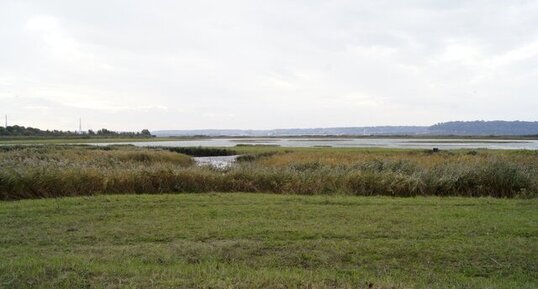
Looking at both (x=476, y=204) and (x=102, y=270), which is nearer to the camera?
(x=102, y=270)

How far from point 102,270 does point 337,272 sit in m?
3.12

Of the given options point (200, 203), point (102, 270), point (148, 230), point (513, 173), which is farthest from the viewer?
point (513, 173)

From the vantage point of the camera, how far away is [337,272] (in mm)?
6074

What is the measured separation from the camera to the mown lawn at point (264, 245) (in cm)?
568

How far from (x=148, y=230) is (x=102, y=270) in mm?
2738

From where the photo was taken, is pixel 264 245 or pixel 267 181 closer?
pixel 264 245

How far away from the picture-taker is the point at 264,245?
Result: 24.4ft

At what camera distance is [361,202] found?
12.5 meters

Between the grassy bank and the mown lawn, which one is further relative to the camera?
the grassy bank

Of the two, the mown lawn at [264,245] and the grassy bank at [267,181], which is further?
the grassy bank at [267,181]

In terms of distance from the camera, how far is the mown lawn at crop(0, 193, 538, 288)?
A: 5.68 metres

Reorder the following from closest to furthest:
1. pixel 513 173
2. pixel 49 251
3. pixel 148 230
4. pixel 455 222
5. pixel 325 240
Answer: pixel 49 251 → pixel 325 240 → pixel 148 230 → pixel 455 222 → pixel 513 173

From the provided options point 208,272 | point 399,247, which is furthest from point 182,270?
point 399,247

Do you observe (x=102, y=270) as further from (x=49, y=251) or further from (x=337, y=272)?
(x=337, y=272)
